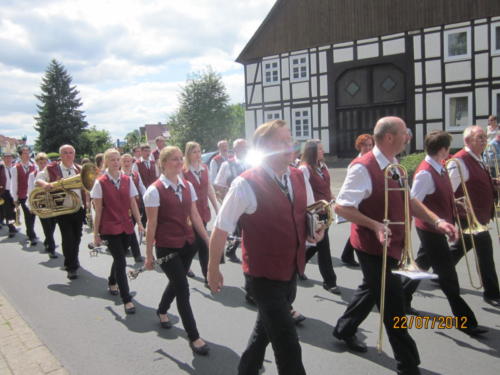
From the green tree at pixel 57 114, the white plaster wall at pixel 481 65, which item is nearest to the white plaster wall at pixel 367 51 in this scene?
the white plaster wall at pixel 481 65

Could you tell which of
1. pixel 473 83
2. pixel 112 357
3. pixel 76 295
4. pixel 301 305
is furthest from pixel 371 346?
pixel 473 83

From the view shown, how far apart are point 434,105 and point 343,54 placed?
207 inches

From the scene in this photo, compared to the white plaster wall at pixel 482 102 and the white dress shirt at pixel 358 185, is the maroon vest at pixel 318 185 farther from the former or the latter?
the white plaster wall at pixel 482 102

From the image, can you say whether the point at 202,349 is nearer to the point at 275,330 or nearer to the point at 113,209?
Answer: the point at 275,330

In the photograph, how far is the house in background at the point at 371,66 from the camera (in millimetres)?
A: 19094

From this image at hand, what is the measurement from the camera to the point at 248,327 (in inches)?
171

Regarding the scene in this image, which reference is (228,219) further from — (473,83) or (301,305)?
(473,83)

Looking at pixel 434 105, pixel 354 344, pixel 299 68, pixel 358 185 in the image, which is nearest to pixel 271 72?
pixel 299 68

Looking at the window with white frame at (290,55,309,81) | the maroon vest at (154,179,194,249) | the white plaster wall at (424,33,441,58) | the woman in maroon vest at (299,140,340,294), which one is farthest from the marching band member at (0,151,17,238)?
the white plaster wall at (424,33,441,58)

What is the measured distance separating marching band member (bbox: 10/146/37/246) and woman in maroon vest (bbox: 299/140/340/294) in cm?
659

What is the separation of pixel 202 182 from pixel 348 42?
18.2 meters

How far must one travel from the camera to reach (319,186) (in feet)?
18.4

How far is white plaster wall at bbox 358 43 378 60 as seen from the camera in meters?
21.1

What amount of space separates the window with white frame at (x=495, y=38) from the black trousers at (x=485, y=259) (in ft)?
57.5
